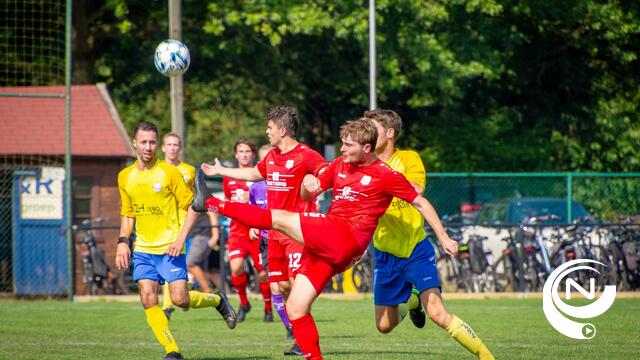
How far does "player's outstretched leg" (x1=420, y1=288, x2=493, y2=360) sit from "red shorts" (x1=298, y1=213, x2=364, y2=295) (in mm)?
1074

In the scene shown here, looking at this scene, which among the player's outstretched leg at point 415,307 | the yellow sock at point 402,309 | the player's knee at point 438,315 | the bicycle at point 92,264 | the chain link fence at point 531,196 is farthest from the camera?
the chain link fence at point 531,196

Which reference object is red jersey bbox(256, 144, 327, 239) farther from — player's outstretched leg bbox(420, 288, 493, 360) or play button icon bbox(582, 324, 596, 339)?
play button icon bbox(582, 324, 596, 339)

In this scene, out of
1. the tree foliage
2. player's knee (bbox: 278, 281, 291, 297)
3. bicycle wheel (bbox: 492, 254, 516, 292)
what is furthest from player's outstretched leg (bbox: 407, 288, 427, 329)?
the tree foliage

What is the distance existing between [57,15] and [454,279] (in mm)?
10634

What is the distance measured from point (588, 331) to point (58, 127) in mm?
11864

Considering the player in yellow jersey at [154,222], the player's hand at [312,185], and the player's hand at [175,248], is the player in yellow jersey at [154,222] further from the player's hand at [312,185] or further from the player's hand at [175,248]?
the player's hand at [312,185]

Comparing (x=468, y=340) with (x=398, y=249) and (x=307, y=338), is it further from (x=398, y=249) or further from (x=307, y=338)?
(x=307, y=338)

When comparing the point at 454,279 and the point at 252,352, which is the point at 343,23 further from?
the point at 252,352

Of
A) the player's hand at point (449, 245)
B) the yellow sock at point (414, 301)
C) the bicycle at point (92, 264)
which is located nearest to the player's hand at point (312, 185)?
the player's hand at point (449, 245)

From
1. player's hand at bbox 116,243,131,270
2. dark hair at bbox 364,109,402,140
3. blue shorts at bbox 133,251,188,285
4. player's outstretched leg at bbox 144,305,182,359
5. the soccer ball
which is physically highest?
the soccer ball

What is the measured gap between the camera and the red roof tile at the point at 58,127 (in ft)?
68.5

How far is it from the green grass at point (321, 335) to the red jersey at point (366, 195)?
7.58 feet

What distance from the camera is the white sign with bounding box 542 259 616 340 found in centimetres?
1306

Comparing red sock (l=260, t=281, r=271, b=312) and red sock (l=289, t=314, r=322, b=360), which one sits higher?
red sock (l=289, t=314, r=322, b=360)
